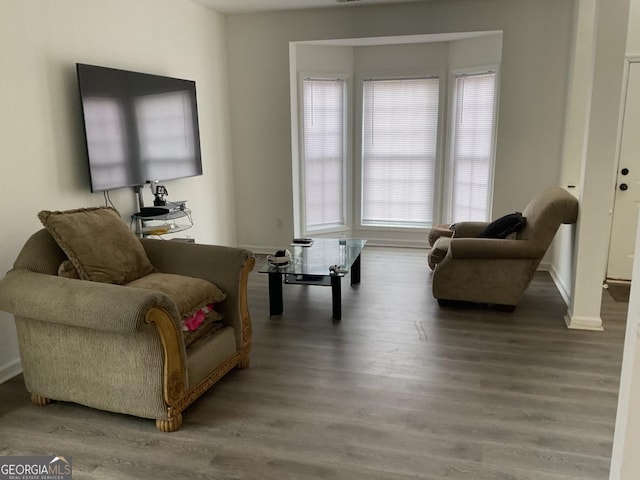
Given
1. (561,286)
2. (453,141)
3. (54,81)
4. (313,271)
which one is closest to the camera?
(54,81)

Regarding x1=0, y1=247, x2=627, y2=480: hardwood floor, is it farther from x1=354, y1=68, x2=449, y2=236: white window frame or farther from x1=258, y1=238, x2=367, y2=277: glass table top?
x1=354, y1=68, x2=449, y2=236: white window frame

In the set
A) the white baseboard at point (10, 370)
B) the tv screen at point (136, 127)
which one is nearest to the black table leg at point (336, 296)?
the tv screen at point (136, 127)

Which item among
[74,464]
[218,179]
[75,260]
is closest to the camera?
[74,464]

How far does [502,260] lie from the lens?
3.85m

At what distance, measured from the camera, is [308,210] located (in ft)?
20.3

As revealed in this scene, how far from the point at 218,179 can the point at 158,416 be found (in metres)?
3.52

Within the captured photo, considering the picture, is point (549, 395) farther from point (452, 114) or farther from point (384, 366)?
point (452, 114)

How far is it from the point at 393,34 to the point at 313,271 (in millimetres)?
2847

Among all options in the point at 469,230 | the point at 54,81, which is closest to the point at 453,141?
the point at 469,230

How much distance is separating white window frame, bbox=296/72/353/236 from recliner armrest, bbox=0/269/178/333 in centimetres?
376

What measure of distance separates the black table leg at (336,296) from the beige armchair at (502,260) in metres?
0.81

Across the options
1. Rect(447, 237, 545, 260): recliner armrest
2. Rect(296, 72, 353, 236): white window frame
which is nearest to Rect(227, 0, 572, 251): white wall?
Rect(296, 72, 353, 236): white window frame

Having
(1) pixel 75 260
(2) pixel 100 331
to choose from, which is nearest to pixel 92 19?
(1) pixel 75 260

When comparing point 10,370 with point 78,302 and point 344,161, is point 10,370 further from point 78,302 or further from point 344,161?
point 344,161
